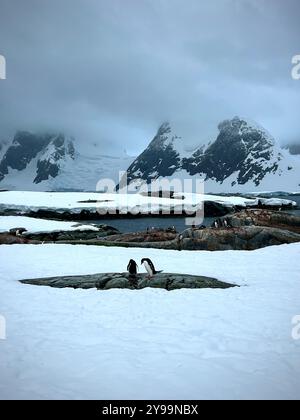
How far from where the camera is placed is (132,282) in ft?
46.0

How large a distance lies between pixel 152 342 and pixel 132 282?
573cm

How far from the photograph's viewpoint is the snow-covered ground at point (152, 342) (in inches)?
252

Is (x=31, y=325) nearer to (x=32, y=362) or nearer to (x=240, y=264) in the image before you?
(x=32, y=362)

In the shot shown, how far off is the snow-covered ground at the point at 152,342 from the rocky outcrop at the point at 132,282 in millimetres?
→ 608

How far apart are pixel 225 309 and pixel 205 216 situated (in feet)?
229

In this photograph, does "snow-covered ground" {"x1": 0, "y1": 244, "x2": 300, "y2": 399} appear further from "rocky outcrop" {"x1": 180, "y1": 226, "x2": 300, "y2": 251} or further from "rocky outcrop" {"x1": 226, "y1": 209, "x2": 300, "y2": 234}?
"rocky outcrop" {"x1": 226, "y1": 209, "x2": 300, "y2": 234}

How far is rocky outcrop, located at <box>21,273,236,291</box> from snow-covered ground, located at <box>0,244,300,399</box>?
0.61 metres

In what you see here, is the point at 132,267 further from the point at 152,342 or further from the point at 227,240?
the point at 227,240

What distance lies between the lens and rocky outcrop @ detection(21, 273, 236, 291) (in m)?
13.7

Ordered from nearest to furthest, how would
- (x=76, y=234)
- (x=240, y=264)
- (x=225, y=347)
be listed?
1. (x=225, y=347)
2. (x=240, y=264)
3. (x=76, y=234)

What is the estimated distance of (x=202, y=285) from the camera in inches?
539

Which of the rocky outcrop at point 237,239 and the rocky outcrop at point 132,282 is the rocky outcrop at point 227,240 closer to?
the rocky outcrop at point 237,239
